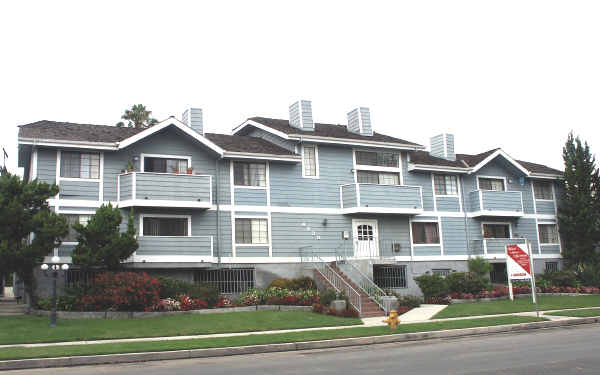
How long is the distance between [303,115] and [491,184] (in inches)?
496

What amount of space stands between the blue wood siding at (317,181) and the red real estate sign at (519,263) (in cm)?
906

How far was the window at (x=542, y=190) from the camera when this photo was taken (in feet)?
120

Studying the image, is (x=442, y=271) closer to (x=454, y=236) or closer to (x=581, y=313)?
(x=454, y=236)

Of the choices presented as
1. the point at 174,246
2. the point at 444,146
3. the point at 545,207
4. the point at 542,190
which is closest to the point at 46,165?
the point at 174,246

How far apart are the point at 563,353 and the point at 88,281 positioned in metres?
17.8

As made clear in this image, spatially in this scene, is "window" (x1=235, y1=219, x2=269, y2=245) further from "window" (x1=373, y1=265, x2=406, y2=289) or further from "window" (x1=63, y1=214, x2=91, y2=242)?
"window" (x1=63, y1=214, x2=91, y2=242)

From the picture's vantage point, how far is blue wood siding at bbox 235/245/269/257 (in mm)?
26812

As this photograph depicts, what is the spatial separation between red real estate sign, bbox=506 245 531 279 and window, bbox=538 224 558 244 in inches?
536

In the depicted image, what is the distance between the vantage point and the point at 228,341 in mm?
16172

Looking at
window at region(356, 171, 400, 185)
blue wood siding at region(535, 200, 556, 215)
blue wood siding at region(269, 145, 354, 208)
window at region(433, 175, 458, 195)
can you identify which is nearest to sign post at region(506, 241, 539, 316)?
window at region(356, 171, 400, 185)

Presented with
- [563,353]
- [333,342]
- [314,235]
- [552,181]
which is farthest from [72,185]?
[552,181]

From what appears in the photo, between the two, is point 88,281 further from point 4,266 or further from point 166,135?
point 166,135

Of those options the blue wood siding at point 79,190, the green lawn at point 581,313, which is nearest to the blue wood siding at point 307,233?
the blue wood siding at point 79,190

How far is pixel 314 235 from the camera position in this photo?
28625mm
